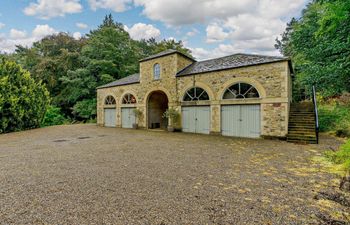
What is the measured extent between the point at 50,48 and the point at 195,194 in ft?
97.8

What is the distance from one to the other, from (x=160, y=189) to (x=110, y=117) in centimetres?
1482

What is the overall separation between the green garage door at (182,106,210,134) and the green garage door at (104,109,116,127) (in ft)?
25.1

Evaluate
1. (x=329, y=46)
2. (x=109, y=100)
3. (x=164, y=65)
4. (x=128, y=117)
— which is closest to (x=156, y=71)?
(x=164, y=65)

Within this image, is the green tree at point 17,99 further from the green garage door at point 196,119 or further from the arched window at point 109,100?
the green garage door at point 196,119

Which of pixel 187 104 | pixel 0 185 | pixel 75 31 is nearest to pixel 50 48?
pixel 75 31

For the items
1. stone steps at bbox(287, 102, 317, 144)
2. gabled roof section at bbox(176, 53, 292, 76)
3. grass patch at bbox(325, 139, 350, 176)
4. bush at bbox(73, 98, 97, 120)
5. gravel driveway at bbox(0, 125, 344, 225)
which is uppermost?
gabled roof section at bbox(176, 53, 292, 76)

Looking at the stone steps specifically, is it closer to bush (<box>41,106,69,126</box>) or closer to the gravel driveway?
the gravel driveway

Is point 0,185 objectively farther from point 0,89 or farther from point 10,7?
point 10,7

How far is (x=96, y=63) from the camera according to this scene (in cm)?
2116

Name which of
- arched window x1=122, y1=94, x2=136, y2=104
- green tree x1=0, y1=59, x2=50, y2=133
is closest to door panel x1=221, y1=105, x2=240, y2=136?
arched window x1=122, y1=94, x2=136, y2=104

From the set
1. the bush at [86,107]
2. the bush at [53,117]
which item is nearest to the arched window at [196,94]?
the bush at [86,107]

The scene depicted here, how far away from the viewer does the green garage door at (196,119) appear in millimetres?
11578

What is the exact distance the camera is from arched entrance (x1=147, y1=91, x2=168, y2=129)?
48.7 feet

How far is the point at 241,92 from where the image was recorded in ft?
33.9
